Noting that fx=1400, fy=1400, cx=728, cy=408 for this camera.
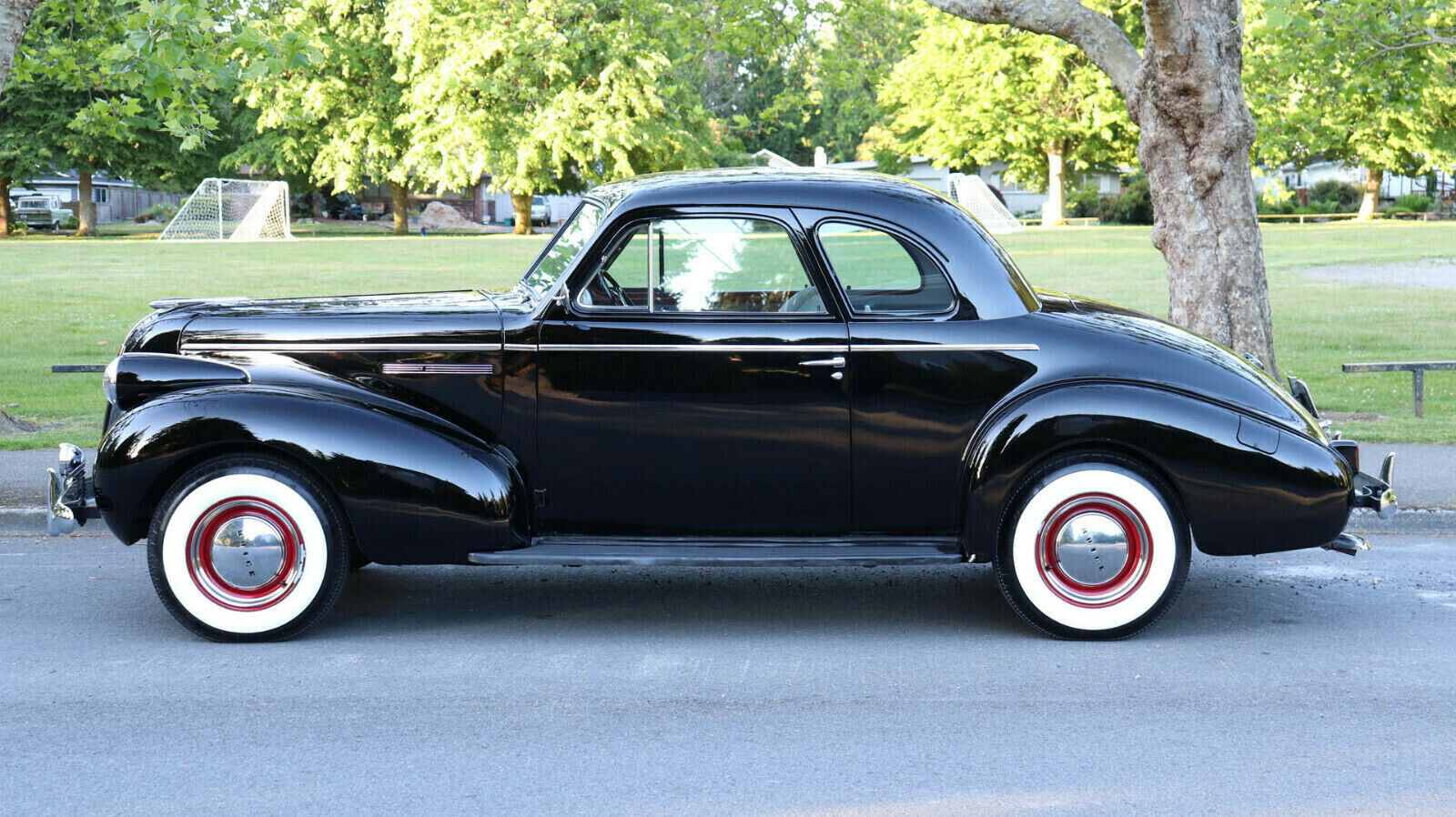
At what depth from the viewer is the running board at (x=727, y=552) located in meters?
5.30

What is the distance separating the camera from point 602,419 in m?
5.46

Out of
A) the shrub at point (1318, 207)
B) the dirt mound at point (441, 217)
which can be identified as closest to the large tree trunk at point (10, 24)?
the dirt mound at point (441, 217)

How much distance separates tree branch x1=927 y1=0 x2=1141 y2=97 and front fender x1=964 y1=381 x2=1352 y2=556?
5627 millimetres

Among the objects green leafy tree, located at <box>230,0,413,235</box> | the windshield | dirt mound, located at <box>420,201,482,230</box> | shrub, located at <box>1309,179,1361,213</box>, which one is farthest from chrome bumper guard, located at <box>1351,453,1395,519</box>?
shrub, located at <box>1309,179,1361,213</box>

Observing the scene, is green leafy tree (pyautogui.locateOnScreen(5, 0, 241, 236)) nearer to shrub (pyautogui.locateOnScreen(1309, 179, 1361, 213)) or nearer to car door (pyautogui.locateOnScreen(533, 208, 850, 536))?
car door (pyautogui.locateOnScreen(533, 208, 850, 536))

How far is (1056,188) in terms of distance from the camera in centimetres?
5788

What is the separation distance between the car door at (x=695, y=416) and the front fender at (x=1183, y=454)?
1.88ft

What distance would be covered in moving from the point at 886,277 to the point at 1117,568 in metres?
1.45

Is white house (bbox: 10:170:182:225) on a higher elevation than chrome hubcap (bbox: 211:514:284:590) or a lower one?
higher

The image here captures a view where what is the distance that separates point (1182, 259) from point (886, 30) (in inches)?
229

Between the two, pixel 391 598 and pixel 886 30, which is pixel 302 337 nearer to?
pixel 391 598

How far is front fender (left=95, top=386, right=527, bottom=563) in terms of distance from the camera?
17.4ft

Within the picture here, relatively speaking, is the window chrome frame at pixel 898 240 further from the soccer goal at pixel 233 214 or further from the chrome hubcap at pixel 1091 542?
the soccer goal at pixel 233 214

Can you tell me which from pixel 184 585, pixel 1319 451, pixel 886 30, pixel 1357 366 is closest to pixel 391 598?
pixel 184 585
